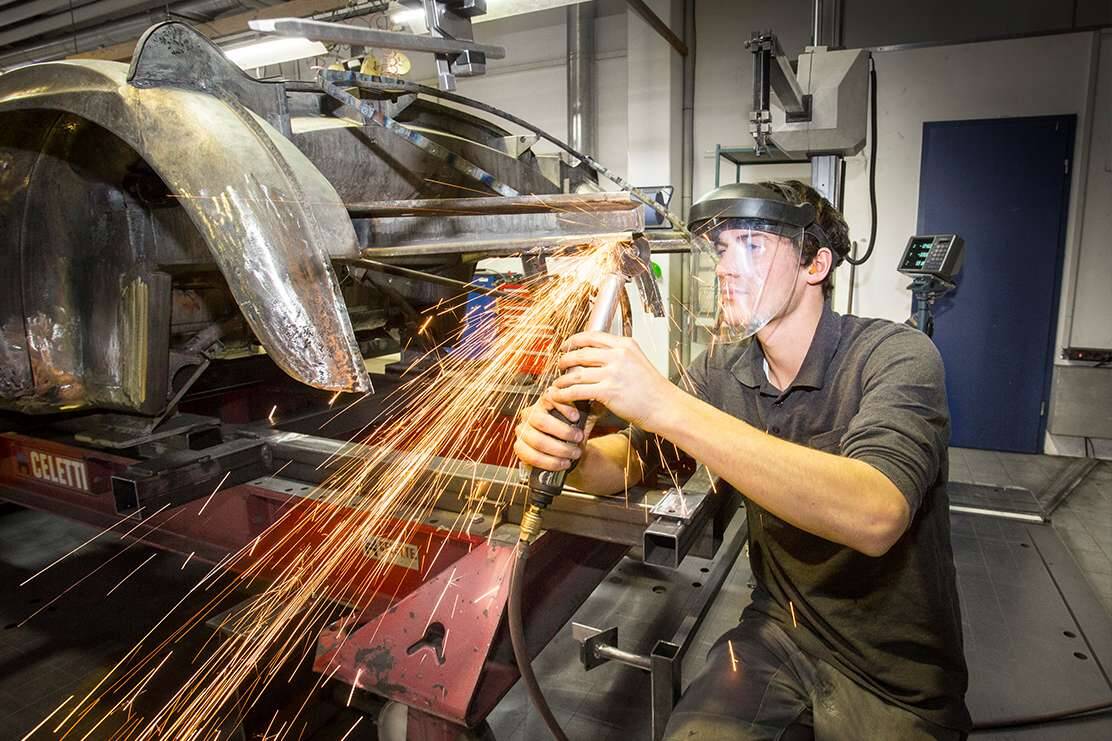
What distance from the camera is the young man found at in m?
1.42

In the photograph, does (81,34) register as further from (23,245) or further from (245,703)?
(245,703)

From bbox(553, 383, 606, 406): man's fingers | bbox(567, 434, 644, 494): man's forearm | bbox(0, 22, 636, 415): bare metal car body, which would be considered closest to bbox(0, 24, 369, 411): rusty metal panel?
bbox(0, 22, 636, 415): bare metal car body

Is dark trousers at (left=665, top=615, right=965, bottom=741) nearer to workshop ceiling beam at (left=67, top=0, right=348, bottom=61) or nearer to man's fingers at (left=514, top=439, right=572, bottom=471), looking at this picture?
man's fingers at (left=514, top=439, right=572, bottom=471)

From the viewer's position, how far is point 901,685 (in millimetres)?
1728

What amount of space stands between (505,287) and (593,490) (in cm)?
178

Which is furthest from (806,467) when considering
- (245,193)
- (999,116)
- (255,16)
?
(255,16)

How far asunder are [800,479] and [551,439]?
1.76 ft

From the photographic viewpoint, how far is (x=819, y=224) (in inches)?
76.9

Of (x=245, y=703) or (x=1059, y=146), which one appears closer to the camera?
(x=245, y=703)

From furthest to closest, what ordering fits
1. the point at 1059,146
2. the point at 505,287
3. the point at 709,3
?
the point at 709,3 < the point at 1059,146 < the point at 505,287

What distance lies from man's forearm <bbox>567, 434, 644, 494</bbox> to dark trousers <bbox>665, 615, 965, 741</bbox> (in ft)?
1.94

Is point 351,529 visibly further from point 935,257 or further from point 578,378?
point 935,257

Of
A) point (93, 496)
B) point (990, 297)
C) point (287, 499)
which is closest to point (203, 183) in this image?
point (287, 499)

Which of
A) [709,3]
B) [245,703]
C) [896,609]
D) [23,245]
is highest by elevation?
[709,3]
